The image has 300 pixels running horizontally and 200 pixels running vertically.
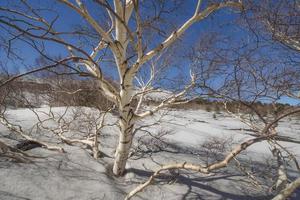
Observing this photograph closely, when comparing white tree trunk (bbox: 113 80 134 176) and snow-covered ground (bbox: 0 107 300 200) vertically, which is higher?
white tree trunk (bbox: 113 80 134 176)

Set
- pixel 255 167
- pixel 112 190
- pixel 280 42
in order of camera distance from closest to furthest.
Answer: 1. pixel 112 190
2. pixel 280 42
3. pixel 255 167

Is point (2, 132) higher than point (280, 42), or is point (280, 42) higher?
point (280, 42)

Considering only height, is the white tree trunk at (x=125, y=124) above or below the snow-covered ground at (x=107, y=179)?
above

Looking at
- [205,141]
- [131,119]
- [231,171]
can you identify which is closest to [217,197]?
[231,171]

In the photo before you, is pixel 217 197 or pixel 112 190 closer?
pixel 112 190

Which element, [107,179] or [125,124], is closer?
[125,124]

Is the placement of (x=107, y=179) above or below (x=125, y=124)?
below

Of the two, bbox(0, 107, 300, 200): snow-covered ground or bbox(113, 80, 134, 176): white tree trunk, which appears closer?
bbox(0, 107, 300, 200): snow-covered ground

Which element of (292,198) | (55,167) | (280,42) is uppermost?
(280,42)

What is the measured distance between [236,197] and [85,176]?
2.15 meters

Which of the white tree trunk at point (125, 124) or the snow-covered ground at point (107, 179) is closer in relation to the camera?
the snow-covered ground at point (107, 179)

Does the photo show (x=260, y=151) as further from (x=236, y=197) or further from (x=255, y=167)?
(x=236, y=197)

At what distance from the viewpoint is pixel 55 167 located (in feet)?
11.9

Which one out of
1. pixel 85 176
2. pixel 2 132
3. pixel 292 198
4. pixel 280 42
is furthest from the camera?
pixel 2 132
